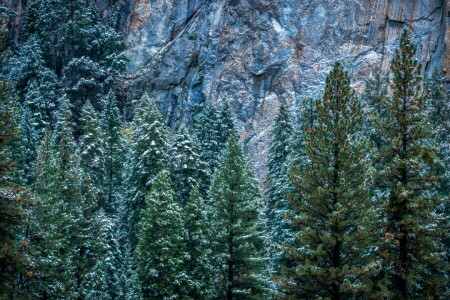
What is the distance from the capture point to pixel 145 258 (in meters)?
21.4

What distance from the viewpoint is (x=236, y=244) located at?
21.5m

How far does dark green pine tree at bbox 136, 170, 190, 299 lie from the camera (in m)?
20.6

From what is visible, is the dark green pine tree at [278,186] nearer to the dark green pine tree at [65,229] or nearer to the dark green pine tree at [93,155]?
the dark green pine tree at [65,229]

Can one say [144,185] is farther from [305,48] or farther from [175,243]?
[305,48]

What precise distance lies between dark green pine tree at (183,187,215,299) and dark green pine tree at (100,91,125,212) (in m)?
14.4

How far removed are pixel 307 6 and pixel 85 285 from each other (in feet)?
146

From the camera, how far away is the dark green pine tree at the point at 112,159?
37.4m

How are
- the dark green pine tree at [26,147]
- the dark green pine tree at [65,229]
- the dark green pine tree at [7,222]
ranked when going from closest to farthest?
1. the dark green pine tree at [7,222]
2. the dark green pine tree at [65,229]
3. the dark green pine tree at [26,147]

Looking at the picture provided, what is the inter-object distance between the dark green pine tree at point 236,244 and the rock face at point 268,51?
26905mm

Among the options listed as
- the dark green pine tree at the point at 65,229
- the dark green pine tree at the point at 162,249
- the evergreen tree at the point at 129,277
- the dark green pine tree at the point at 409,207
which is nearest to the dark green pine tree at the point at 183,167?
the evergreen tree at the point at 129,277

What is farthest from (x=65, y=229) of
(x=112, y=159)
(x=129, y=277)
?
(x=112, y=159)

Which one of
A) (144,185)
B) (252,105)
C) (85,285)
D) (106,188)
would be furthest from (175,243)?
(252,105)

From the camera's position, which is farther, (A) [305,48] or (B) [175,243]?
(A) [305,48]

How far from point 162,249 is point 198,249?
2.08 metres
